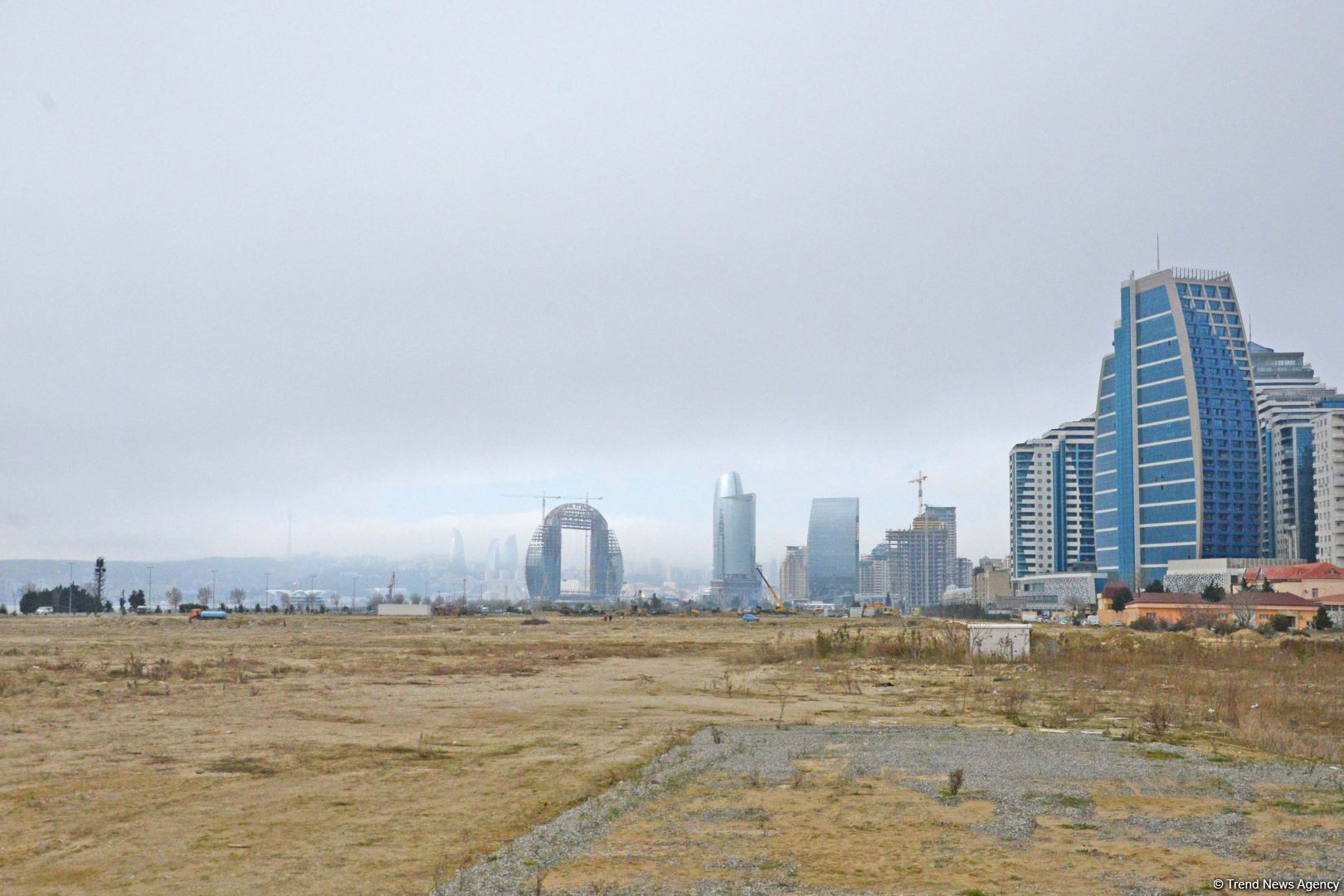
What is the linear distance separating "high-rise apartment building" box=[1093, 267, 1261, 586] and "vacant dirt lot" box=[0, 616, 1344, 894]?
374 ft

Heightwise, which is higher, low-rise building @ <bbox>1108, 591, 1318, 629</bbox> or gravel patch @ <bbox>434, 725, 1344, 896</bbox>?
gravel patch @ <bbox>434, 725, 1344, 896</bbox>

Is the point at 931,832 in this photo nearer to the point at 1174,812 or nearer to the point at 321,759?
the point at 1174,812

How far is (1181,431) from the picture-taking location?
15162 centimetres

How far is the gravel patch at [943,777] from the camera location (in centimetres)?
1020

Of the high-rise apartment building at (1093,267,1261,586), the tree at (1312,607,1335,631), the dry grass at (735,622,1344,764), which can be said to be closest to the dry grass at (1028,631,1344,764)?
the dry grass at (735,622,1344,764)

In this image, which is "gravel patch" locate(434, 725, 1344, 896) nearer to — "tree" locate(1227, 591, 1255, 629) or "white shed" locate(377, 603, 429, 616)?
"tree" locate(1227, 591, 1255, 629)

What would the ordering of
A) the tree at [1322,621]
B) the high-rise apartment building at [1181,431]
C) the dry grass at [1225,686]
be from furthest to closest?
1. the high-rise apartment building at [1181,431]
2. the tree at [1322,621]
3. the dry grass at [1225,686]

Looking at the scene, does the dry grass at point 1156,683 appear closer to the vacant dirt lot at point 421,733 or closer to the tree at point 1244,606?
the vacant dirt lot at point 421,733

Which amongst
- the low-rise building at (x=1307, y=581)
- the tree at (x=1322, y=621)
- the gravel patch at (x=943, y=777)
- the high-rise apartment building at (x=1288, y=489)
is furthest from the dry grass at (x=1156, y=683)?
the high-rise apartment building at (x=1288, y=489)

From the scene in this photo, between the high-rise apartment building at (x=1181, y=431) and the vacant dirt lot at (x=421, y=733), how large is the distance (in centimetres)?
11401

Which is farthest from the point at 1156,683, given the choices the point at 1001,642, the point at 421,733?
the point at 421,733

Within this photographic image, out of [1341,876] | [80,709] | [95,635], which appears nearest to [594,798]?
[1341,876]

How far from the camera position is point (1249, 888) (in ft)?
31.0

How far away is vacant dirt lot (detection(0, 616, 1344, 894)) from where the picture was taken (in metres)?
11.3
